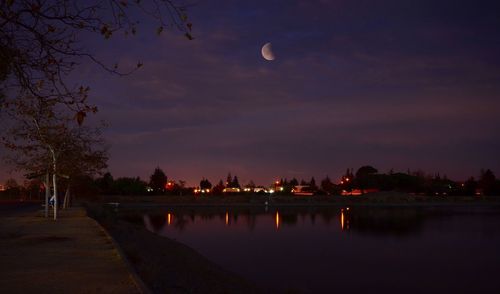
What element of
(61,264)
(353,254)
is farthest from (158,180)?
(61,264)

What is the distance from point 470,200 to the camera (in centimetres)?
10494

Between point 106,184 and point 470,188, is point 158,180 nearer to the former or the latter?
point 106,184

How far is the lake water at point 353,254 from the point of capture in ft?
71.1

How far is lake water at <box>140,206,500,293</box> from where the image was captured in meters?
21.7

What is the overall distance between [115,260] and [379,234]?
99.9 ft

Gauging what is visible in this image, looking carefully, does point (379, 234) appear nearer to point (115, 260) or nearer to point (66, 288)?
point (115, 260)

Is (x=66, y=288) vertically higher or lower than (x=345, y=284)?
higher

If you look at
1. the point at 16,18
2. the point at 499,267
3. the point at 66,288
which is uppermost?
the point at 16,18

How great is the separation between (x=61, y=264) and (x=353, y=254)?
67.5 feet

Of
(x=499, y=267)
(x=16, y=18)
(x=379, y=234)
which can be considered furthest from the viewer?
(x=379, y=234)

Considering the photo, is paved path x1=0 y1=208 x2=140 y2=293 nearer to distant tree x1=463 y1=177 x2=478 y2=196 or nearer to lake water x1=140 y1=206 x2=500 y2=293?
lake water x1=140 y1=206 x2=500 y2=293

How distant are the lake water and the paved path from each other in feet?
23.3

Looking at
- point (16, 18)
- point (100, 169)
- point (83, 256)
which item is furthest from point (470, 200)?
point (16, 18)

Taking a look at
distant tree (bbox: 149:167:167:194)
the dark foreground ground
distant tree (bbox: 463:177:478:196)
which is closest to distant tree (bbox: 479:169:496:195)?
distant tree (bbox: 463:177:478:196)
